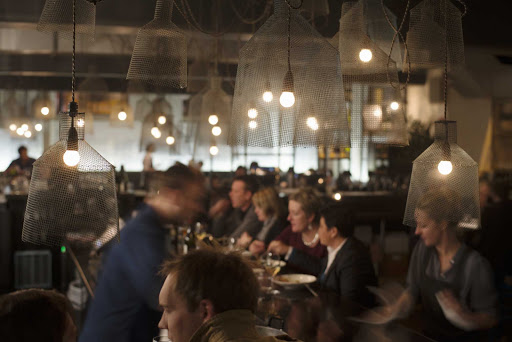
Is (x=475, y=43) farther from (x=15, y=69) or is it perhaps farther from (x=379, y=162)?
(x=15, y=69)

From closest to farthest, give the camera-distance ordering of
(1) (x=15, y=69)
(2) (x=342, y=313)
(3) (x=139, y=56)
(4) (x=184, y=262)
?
(4) (x=184, y=262)
(3) (x=139, y=56)
(2) (x=342, y=313)
(1) (x=15, y=69)

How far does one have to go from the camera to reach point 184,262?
1.92 metres

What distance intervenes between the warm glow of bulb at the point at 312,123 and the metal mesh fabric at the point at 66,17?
0.89 meters

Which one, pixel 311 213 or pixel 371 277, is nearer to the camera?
pixel 371 277

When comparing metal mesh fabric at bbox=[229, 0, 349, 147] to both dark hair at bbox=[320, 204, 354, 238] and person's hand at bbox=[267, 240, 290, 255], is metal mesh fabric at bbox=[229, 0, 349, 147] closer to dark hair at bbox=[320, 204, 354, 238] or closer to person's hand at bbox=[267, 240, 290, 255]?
dark hair at bbox=[320, 204, 354, 238]

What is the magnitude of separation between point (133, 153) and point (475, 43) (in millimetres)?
→ 10635

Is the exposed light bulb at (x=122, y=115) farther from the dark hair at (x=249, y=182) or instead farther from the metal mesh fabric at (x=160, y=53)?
the metal mesh fabric at (x=160, y=53)

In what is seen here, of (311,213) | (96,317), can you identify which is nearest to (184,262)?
(96,317)

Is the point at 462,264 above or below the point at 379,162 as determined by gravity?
below

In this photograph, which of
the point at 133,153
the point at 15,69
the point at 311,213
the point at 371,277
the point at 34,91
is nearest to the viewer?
the point at 371,277

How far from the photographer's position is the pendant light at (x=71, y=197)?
1.65m

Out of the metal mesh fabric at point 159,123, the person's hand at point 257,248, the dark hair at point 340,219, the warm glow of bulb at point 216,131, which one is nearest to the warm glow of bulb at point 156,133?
the metal mesh fabric at point 159,123

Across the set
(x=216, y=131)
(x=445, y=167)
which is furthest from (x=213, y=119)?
(x=445, y=167)

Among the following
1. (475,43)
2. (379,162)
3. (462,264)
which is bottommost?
(462,264)
